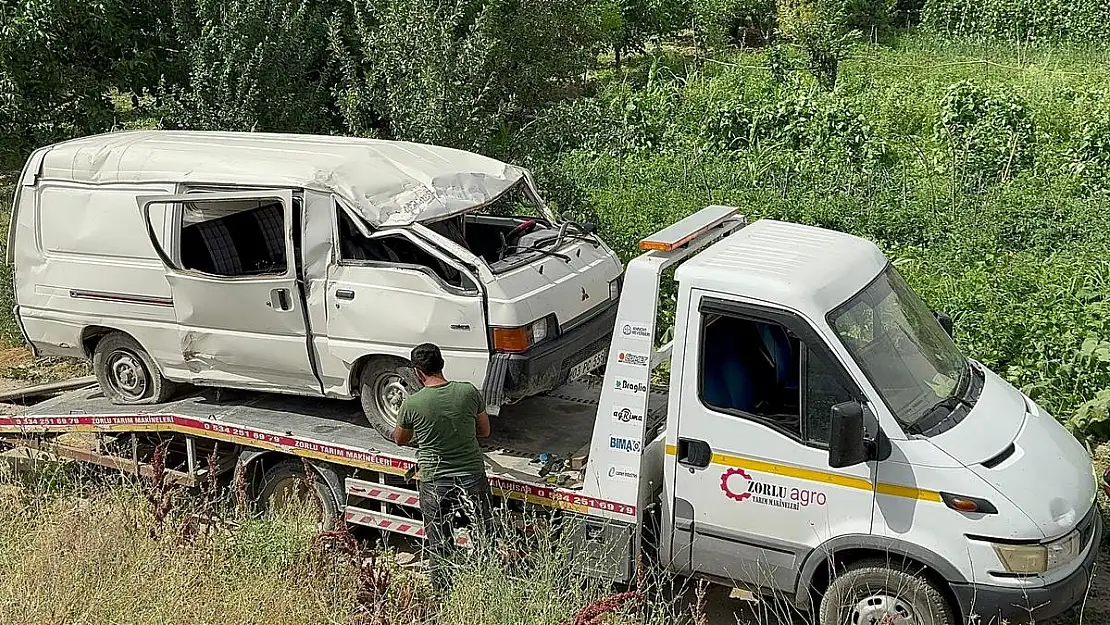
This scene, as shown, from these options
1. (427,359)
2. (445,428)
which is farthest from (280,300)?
(445,428)

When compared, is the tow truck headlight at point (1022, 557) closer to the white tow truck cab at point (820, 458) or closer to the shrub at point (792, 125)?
the white tow truck cab at point (820, 458)

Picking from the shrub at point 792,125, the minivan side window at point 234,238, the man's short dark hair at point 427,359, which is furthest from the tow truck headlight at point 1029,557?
the shrub at point 792,125

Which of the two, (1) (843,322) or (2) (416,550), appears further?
(2) (416,550)

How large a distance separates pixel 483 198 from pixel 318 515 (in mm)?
2360

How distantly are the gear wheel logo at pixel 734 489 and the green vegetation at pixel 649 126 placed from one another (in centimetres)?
364

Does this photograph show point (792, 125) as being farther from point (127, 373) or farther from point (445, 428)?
point (445, 428)

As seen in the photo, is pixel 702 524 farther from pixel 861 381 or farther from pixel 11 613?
pixel 11 613

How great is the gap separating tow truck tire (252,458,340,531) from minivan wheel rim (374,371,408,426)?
577 millimetres

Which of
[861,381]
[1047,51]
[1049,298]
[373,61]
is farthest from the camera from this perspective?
[1047,51]

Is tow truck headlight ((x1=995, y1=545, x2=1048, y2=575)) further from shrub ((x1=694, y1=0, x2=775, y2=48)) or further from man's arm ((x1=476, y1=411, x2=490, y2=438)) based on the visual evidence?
shrub ((x1=694, y1=0, x2=775, y2=48))

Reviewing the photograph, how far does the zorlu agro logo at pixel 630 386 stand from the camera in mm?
5871

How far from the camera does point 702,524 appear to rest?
A: 5867 millimetres

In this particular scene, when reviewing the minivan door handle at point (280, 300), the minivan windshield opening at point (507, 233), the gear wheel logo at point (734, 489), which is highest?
the minivan windshield opening at point (507, 233)

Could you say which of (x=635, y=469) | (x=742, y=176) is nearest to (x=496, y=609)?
(x=635, y=469)
